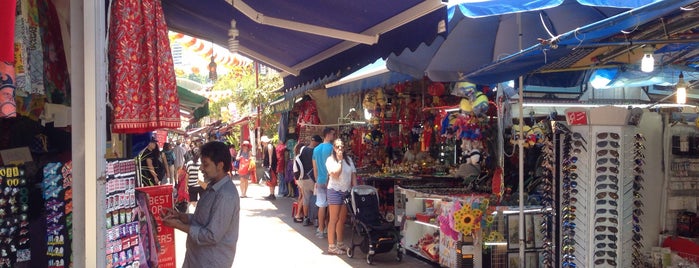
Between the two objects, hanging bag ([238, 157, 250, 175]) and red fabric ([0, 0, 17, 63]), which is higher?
red fabric ([0, 0, 17, 63])

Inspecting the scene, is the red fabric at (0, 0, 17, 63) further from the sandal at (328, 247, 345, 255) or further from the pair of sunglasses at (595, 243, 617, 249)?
the sandal at (328, 247, 345, 255)

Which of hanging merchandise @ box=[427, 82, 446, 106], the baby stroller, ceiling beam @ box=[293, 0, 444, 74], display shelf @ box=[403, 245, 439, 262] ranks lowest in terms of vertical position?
display shelf @ box=[403, 245, 439, 262]

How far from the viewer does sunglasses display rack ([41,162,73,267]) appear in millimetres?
3098

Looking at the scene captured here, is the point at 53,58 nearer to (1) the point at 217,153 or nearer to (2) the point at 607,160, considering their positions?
(1) the point at 217,153

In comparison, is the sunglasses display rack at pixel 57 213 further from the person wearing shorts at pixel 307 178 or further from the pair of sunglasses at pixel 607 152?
the person wearing shorts at pixel 307 178

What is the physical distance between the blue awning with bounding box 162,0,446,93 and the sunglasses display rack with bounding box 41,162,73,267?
2.66 m

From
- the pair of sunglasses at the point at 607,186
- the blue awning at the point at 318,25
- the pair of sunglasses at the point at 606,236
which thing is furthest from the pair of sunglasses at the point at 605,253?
the blue awning at the point at 318,25

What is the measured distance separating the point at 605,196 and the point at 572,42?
1.78 metres

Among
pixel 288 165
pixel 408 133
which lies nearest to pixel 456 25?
pixel 408 133

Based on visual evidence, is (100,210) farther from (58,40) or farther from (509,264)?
(509,264)

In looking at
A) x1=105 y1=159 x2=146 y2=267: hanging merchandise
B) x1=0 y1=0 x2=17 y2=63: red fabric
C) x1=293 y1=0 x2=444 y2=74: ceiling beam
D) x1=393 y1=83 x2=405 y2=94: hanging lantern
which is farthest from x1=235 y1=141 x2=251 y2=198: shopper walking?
x1=0 y1=0 x2=17 y2=63: red fabric

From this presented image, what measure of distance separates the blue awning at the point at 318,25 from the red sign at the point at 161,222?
216cm

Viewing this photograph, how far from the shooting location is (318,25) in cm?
598

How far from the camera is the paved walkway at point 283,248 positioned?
8250 millimetres
